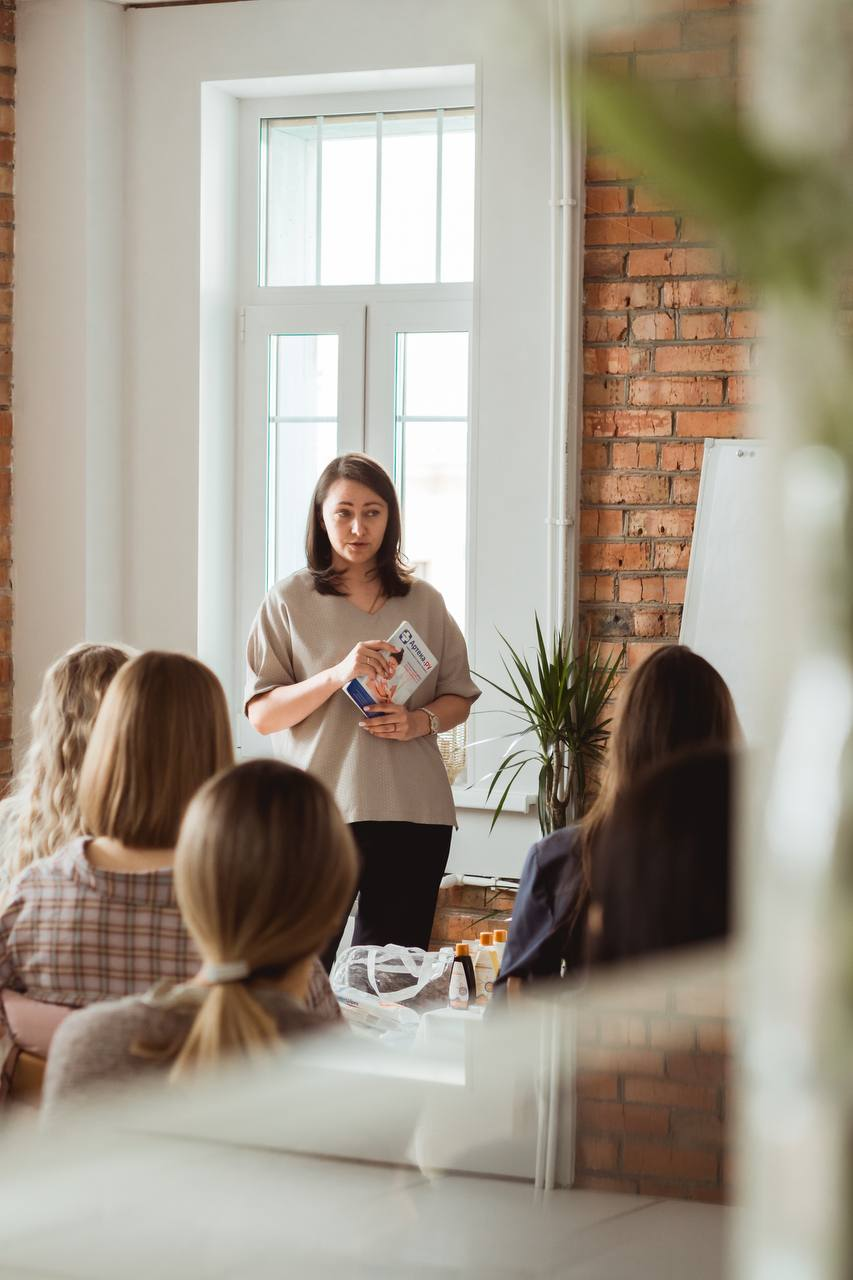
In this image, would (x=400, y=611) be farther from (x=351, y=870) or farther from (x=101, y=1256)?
(x=101, y=1256)

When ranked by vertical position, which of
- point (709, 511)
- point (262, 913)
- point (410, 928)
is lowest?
point (410, 928)

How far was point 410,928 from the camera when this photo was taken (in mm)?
2959

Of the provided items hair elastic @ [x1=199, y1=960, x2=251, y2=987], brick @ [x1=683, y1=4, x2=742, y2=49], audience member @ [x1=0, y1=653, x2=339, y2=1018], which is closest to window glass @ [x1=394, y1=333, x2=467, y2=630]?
audience member @ [x1=0, y1=653, x2=339, y2=1018]

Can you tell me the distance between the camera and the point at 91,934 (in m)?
1.50

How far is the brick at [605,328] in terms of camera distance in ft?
12.0

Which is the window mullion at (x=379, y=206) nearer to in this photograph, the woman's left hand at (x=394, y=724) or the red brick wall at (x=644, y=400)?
the red brick wall at (x=644, y=400)

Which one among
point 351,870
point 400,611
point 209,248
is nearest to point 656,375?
point 400,611

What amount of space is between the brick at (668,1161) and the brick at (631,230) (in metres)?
3.37

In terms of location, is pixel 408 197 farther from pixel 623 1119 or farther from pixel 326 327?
pixel 623 1119

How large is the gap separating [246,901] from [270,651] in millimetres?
1968

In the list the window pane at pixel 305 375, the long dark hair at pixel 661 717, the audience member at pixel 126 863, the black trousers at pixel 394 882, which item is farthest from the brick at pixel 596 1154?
the window pane at pixel 305 375

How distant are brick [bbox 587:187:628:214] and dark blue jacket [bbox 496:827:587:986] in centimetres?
234

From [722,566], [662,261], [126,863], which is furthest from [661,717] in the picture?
[662,261]

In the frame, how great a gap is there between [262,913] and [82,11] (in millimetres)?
3696
